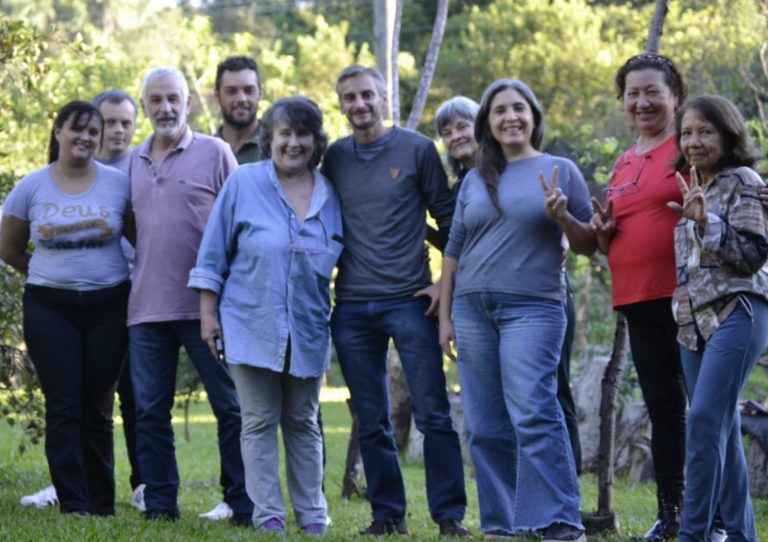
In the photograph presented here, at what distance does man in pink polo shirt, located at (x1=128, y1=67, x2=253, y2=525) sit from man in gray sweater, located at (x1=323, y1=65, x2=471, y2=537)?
71 centimetres

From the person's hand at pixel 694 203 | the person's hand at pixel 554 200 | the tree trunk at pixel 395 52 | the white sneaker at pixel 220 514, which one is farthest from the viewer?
the tree trunk at pixel 395 52

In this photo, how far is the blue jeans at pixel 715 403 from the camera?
17.7 feet

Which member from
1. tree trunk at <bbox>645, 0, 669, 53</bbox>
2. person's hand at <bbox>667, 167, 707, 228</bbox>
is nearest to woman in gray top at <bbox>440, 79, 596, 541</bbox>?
person's hand at <bbox>667, 167, 707, 228</bbox>

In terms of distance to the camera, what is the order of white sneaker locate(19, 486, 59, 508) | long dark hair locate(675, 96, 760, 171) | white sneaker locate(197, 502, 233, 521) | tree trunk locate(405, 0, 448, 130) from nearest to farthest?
1. long dark hair locate(675, 96, 760, 171)
2. white sneaker locate(197, 502, 233, 521)
3. white sneaker locate(19, 486, 59, 508)
4. tree trunk locate(405, 0, 448, 130)

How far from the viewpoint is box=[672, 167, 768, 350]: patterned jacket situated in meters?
5.40

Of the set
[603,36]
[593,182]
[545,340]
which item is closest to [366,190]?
[545,340]

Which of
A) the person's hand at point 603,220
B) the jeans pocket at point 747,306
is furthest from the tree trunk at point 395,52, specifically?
the jeans pocket at point 747,306

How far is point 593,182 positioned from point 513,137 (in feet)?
25.8

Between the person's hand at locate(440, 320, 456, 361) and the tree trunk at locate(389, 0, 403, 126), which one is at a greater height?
the tree trunk at locate(389, 0, 403, 126)

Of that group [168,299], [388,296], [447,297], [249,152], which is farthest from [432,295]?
[249,152]

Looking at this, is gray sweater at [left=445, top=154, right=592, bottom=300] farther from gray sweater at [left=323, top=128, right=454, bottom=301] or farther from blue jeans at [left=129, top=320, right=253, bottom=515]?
blue jeans at [left=129, top=320, right=253, bottom=515]

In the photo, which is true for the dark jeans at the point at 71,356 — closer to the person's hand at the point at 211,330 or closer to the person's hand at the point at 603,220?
the person's hand at the point at 211,330

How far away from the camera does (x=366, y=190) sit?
22.0 feet

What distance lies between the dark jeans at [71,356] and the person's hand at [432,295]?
1652 mm
